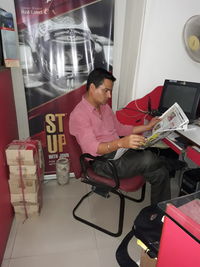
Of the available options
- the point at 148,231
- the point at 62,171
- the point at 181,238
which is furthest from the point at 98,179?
the point at 181,238

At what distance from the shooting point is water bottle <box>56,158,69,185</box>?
7.37ft

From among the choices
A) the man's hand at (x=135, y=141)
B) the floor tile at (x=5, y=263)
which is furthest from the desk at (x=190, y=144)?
the floor tile at (x=5, y=263)

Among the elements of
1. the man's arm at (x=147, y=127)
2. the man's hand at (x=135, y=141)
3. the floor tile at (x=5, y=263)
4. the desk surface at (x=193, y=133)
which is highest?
the man's hand at (x=135, y=141)

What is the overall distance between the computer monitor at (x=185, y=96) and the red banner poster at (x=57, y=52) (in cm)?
68

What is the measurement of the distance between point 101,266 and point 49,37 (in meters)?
1.93

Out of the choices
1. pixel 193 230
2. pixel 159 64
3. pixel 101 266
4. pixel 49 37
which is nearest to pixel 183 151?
pixel 193 230

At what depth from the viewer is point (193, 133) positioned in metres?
1.57

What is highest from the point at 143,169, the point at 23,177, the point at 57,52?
the point at 57,52

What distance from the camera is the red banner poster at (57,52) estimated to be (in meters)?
1.94

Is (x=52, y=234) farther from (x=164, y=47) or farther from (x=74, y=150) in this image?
(x=164, y=47)

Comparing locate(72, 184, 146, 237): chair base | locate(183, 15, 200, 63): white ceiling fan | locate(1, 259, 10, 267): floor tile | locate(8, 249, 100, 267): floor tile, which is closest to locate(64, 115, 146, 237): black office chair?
locate(72, 184, 146, 237): chair base

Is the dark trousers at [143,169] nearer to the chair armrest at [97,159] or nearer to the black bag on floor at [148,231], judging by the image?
the chair armrest at [97,159]

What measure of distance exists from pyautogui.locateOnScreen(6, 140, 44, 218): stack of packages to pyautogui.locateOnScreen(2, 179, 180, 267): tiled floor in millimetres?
137

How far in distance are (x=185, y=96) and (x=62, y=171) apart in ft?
4.54
